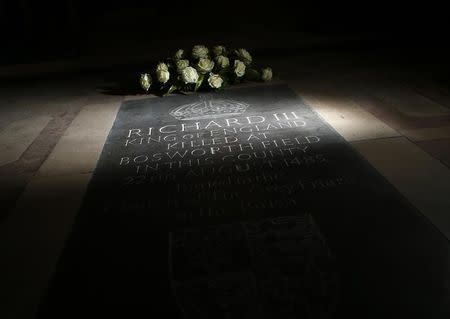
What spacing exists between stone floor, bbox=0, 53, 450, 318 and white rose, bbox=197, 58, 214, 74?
1253mm

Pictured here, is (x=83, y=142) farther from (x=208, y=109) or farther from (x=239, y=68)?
(x=239, y=68)

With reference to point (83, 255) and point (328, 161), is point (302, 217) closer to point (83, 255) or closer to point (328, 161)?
point (328, 161)

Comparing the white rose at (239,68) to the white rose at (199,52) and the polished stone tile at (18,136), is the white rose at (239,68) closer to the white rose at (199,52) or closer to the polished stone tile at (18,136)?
the white rose at (199,52)

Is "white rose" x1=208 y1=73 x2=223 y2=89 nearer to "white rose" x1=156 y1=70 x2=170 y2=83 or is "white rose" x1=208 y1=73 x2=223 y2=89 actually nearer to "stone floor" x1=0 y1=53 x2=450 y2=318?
"white rose" x1=156 y1=70 x2=170 y2=83

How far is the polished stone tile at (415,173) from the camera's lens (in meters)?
3.16

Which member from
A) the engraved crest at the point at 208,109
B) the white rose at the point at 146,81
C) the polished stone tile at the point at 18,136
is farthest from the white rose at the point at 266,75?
the polished stone tile at the point at 18,136

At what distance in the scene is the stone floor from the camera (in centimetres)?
307

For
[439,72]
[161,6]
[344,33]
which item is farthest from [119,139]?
[161,6]

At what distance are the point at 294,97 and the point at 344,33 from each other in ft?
21.5

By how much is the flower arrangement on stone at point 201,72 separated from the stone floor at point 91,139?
54 cm

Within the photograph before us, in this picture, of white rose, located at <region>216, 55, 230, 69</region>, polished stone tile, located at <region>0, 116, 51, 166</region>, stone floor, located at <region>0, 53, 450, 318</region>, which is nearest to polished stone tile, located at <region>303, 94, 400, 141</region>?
stone floor, located at <region>0, 53, 450, 318</region>

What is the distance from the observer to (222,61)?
7.03 metres

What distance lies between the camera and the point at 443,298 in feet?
7.48

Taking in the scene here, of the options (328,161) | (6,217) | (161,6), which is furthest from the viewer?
(161,6)
